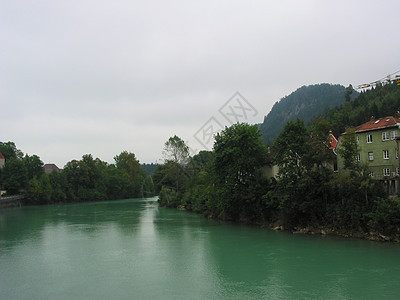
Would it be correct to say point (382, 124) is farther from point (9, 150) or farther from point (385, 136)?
point (9, 150)

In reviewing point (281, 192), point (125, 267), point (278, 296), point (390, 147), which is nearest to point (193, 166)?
point (281, 192)

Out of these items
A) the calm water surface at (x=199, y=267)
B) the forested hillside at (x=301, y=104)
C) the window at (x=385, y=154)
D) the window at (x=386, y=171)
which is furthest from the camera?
the forested hillside at (x=301, y=104)

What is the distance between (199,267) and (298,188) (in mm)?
11445

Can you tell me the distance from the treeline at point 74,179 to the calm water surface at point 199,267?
48.9m

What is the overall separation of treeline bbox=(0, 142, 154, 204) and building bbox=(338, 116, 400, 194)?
66596mm

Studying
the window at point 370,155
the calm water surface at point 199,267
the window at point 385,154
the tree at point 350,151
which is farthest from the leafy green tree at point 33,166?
the window at point 385,154

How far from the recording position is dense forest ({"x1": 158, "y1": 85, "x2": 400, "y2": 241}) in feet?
74.1

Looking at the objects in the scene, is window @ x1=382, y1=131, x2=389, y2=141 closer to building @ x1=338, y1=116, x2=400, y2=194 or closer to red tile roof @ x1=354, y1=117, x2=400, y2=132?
building @ x1=338, y1=116, x2=400, y2=194

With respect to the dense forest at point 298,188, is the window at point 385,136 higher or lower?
higher

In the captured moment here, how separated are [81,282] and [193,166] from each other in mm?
45931

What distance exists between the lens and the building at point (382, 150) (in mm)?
24855

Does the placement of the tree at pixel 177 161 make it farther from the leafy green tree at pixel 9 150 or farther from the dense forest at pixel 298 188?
the leafy green tree at pixel 9 150

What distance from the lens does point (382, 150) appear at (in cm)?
2630

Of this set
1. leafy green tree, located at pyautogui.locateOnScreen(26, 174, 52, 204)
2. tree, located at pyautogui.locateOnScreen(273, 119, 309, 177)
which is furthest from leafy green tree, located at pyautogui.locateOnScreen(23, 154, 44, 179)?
tree, located at pyautogui.locateOnScreen(273, 119, 309, 177)
